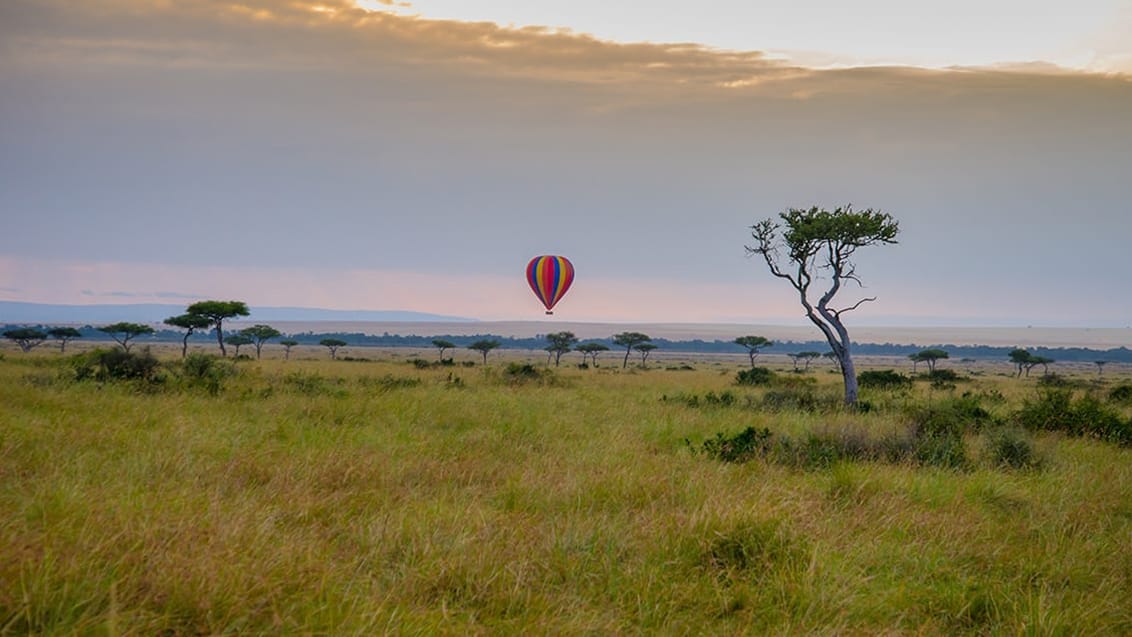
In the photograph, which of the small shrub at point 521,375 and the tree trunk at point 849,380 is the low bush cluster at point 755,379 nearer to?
the small shrub at point 521,375

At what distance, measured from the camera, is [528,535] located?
5945mm

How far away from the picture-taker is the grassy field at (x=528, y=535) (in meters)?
4.02

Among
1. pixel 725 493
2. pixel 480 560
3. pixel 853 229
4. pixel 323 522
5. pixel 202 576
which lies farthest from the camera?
pixel 853 229

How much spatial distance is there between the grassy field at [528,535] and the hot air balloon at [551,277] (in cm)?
2689

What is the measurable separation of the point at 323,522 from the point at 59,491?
76.5 inches

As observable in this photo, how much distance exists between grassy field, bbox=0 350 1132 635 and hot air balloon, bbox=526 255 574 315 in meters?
26.9

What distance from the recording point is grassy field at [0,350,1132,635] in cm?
402

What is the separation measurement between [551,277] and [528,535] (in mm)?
32204

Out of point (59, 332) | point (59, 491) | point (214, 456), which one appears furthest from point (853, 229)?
point (59, 332)

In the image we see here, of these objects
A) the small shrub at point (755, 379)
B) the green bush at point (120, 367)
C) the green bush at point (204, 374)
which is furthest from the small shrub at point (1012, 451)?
the small shrub at point (755, 379)

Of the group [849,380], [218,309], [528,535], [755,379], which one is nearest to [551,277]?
[755,379]

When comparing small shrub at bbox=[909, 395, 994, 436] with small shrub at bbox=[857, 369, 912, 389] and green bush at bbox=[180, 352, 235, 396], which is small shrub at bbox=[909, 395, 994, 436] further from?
small shrub at bbox=[857, 369, 912, 389]

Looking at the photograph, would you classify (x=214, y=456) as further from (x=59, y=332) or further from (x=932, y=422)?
(x=59, y=332)

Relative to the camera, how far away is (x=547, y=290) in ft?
125
